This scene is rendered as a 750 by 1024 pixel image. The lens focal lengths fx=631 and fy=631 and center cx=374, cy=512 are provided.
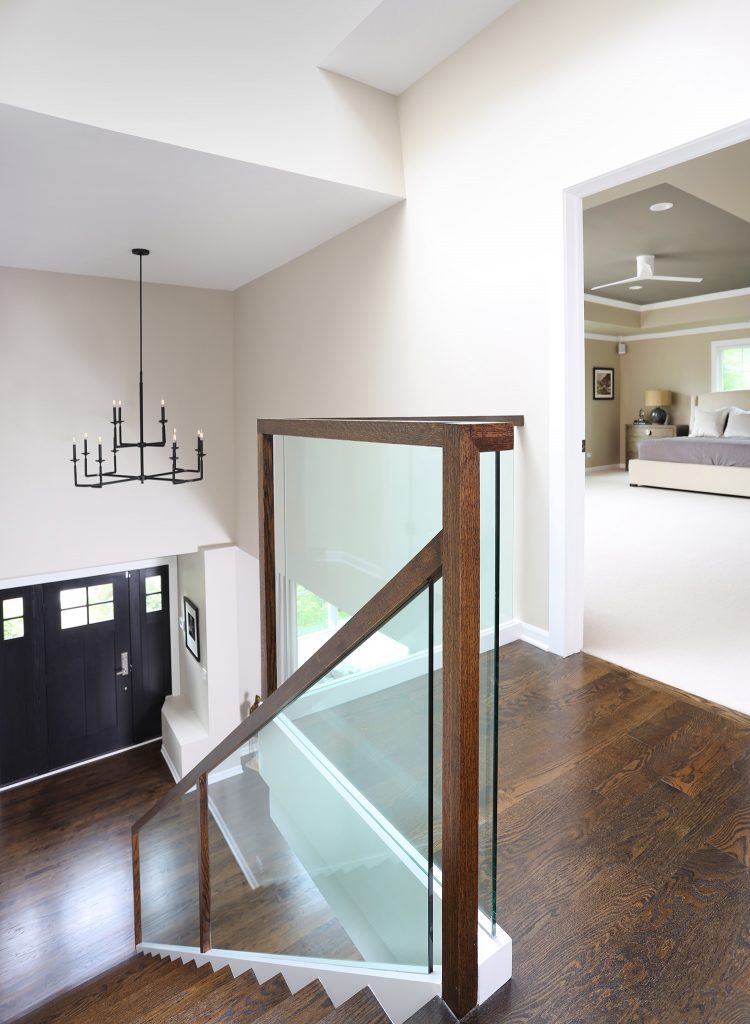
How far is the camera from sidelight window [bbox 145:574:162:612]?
6398 millimetres

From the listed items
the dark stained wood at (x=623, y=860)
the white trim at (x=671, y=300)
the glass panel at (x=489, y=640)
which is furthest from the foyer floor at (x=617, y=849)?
the white trim at (x=671, y=300)

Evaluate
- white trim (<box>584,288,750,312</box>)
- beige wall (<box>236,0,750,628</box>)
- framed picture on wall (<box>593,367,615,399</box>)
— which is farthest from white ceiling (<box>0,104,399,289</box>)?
framed picture on wall (<box>593,367,615,399</box>)

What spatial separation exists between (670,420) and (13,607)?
886cm

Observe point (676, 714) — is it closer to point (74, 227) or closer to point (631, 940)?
point (631, 940)

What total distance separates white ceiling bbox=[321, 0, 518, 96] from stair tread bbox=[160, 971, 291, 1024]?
3.48 m

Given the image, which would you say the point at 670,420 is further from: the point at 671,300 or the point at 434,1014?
the point at 434,1014

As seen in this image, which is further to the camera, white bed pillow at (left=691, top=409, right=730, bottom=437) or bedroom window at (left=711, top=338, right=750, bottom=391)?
bedroom window at (left=711, top=338, right=750, bottom=391)

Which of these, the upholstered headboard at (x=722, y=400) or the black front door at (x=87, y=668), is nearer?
the black front door at (x=87, y=668)

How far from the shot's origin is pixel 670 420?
9.50 metres

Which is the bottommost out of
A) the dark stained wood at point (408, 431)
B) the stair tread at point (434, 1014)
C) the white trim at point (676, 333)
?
the stair tread at point (434, 1014)

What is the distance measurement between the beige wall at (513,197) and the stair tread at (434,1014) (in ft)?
5.81

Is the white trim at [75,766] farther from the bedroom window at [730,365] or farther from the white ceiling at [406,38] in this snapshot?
the bedroom window at [730,365]

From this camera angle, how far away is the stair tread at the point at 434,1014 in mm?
1026

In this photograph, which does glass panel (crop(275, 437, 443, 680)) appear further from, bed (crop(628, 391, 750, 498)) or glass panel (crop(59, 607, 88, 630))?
bed (crop(628, 391, 750, 498))
